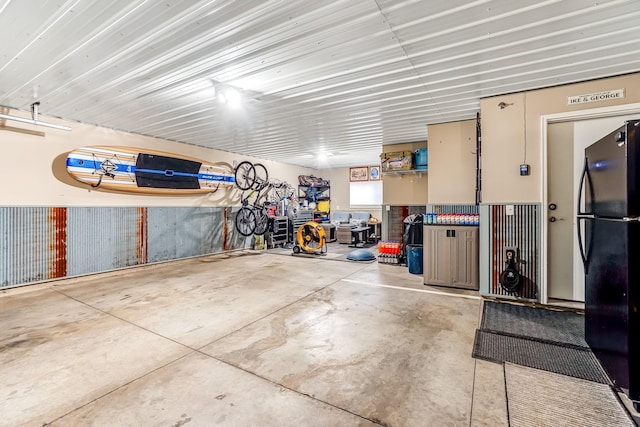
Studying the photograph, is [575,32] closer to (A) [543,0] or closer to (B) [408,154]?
(A) [543,0]

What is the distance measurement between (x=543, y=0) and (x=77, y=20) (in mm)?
3894

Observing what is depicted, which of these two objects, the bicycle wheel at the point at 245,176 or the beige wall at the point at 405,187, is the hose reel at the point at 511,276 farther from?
the bicycle wheel at the point at 245,176

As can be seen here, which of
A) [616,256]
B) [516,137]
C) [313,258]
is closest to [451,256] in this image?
[516,137]

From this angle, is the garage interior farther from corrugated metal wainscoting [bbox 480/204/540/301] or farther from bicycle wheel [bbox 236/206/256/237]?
bicycle wheel [bbox 236/206/256/237]

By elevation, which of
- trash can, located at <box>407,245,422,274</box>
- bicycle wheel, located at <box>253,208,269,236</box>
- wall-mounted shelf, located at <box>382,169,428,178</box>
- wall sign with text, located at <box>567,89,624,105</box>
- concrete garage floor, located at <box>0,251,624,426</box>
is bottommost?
concrete garage floor, located at <box>0,251,624,426</box>

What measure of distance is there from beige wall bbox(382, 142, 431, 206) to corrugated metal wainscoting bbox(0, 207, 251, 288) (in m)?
4.84

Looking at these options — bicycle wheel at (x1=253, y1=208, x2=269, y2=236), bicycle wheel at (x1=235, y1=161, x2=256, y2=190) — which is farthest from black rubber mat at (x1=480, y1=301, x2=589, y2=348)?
bicycle wheel at (x1=235, y1=161, x2=256, y2=190)

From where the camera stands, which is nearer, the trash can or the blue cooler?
the trash can

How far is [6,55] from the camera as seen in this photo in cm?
296

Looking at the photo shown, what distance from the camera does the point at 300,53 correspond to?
2877 mm

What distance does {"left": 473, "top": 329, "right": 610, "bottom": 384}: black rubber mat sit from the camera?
210cm

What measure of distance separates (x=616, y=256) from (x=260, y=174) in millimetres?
8416

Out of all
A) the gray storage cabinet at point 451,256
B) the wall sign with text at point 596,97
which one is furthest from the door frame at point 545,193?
the gray storage cabinet at point 451,256

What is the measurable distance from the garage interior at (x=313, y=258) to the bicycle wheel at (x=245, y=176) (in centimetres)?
157
